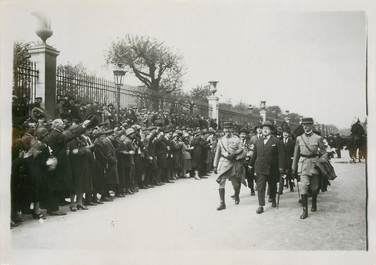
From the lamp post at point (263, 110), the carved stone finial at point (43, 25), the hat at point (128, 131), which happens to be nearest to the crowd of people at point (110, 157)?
the hat at point (128, 131)

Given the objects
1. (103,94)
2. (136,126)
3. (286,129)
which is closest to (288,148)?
(286,129)

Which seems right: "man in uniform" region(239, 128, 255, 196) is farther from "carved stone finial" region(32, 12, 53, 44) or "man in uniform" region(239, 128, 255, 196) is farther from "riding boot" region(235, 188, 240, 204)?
"carved stone finial" region(32, 12, 53, 44)

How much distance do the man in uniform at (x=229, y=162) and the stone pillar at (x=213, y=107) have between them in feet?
0.88

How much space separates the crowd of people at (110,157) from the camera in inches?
176

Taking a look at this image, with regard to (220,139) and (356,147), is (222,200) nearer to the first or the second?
(220,139)

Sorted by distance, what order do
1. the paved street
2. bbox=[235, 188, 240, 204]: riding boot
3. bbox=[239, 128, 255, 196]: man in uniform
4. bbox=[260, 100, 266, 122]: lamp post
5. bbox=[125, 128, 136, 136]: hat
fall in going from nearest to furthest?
the paved street < bbox=[235, 188, 240, 204]: riding boot < bbox=[260, 100, 266, 122]: lamp post < bbox=[239, 128, 255, 196]: man in uniform < bbox=[125, 128, 136, 136]: hat

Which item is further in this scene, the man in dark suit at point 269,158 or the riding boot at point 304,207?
the man in dark suit at point 269,158

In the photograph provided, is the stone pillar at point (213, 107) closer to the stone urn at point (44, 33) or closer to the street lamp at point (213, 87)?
the street lamp at point (213, 87)

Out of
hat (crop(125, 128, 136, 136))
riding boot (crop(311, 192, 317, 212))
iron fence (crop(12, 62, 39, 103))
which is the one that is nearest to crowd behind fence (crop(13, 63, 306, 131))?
iron fence (crop(12, 62, 39, 103))

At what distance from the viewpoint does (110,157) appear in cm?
504

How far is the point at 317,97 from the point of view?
4602mm

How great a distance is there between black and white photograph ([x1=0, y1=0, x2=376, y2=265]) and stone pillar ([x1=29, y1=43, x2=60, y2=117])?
0.01m

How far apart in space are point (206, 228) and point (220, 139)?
40.4 inches

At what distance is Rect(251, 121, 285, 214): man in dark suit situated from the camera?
4.79 meters
